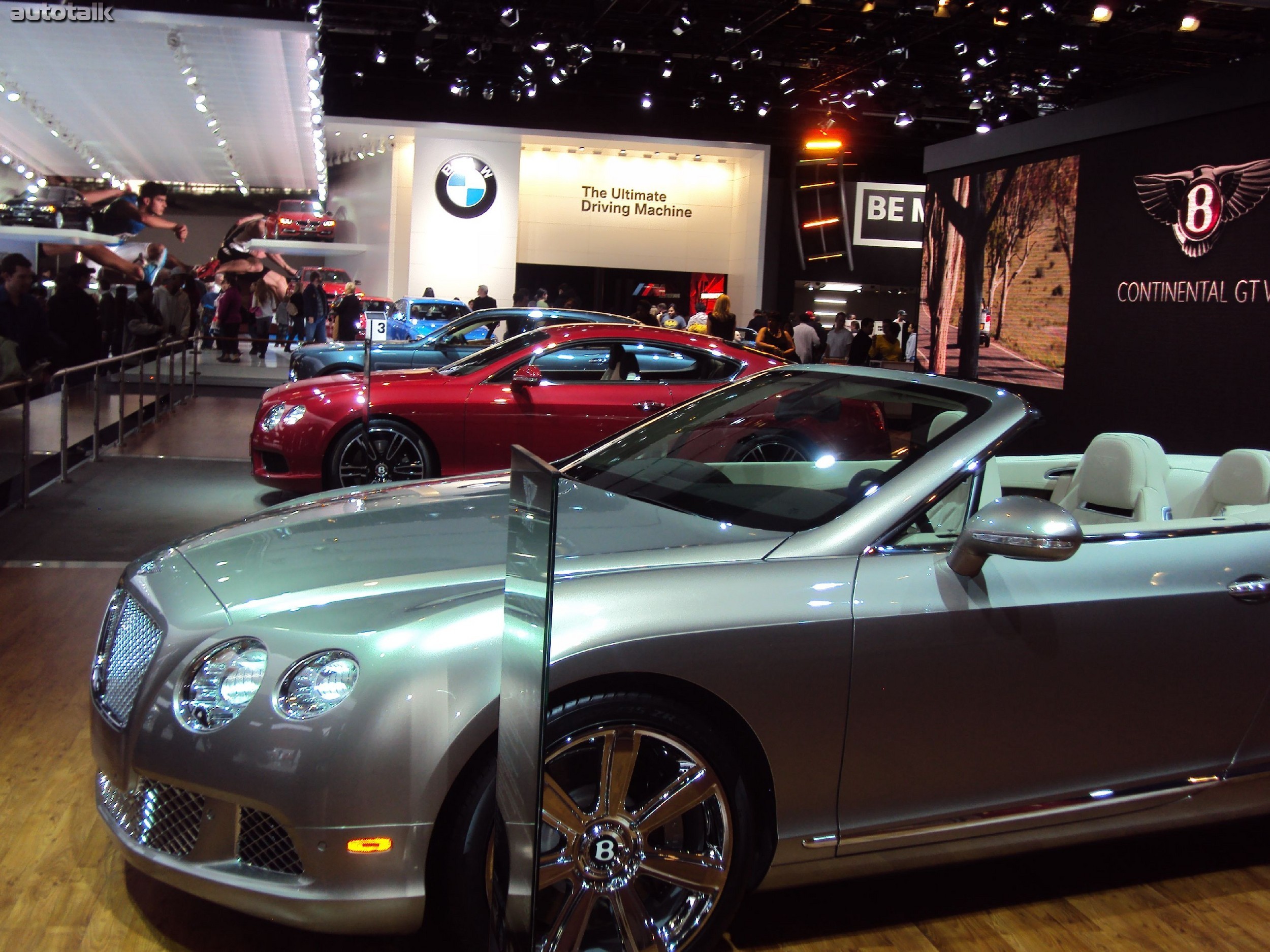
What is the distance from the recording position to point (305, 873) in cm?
212

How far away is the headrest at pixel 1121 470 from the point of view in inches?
138

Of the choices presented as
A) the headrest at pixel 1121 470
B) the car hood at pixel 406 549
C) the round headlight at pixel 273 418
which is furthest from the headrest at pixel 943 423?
the round headlight at pixel 273 418

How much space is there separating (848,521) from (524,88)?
19.2 meters

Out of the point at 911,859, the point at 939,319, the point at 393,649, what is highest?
the point at 939,319

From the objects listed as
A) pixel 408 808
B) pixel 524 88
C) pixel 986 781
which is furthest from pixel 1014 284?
pixel 408 808

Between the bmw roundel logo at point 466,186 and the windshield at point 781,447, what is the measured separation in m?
20.0

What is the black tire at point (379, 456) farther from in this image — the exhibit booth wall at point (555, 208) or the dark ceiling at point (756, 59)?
the exhibit booth wall at point (555, 208)

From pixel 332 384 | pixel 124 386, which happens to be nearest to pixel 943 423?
pixel 332 384

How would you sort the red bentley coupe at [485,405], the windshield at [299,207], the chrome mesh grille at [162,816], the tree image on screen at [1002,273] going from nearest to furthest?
the chrome mesh grille at [162,816], the red bentley coupe at [485,405], the tree image on screen at [1002,273], the windshield at [299,207]

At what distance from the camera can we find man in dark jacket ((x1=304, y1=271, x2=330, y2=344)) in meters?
19.6

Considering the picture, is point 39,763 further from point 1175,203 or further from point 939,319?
point 939,319

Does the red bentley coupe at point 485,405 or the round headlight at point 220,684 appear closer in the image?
the round headlight at point 220,684

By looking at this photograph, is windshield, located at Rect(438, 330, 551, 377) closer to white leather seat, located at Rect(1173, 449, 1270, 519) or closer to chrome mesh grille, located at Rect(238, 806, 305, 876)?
white leather seat, located at Rect(1173, 449, 1270, 519)

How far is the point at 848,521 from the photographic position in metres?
2.59
